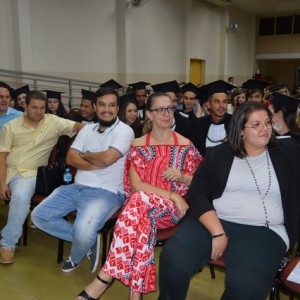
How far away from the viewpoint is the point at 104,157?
8.73 feet

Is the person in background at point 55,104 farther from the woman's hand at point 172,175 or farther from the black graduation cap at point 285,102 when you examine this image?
the black graduation cap at point 285,102

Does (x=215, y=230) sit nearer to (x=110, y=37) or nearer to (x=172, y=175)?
(x=172, y=175)

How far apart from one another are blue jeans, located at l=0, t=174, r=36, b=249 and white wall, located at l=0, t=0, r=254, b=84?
195 inches

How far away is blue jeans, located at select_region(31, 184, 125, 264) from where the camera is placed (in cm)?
247

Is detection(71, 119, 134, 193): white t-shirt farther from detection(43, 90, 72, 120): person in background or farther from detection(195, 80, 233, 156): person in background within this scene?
detection(43, 90, 72, 120): person in background

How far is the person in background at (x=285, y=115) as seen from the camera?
2.38 m

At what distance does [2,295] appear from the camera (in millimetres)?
2408

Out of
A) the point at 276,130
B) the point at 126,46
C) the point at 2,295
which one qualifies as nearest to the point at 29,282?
the point at 2,295

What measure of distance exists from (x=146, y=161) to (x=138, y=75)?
27.3 feet

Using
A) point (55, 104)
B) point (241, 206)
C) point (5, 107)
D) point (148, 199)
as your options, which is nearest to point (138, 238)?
point (148, 199)

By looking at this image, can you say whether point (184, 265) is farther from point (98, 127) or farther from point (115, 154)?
point (98, 127)

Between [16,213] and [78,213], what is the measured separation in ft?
2.29

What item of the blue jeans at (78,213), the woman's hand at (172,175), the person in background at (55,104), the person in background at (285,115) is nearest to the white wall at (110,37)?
the person in background at (55,104)

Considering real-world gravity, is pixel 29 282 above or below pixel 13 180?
below
